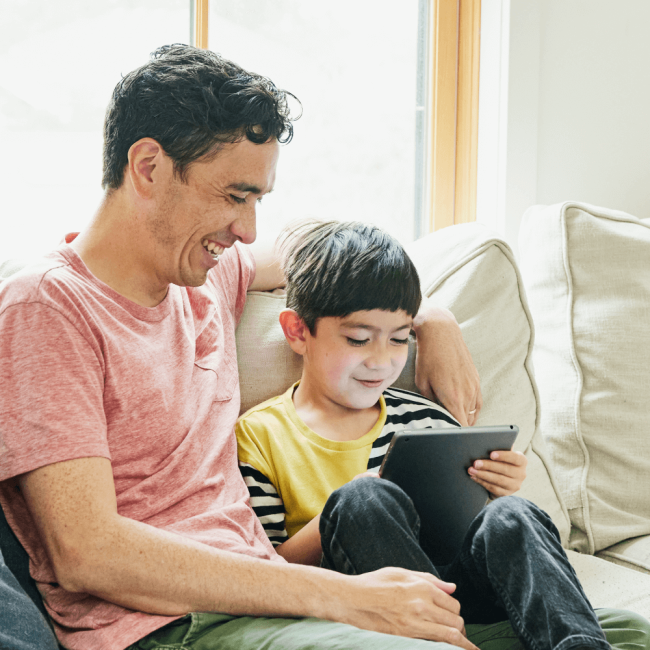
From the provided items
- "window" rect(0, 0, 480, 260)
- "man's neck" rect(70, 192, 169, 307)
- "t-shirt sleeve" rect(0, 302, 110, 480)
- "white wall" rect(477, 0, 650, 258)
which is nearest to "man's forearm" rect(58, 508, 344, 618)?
"t-shirt sleeve" rect(0, 302, 110, 480)

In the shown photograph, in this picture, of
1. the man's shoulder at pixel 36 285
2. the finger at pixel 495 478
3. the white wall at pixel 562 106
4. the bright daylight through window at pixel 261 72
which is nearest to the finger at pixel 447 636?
the finger at pixel 495 478

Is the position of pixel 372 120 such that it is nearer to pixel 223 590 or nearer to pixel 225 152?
pixel 225 152

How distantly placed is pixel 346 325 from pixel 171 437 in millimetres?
323

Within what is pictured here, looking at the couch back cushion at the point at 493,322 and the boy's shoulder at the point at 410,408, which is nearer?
the boy's shoulder at the point at 410,408

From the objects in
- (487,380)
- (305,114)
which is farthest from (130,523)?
(305,114)

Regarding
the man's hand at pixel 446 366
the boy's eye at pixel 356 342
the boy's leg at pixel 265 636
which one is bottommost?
the boy's leg at pixel 265 636

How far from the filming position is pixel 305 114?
6.72 ft

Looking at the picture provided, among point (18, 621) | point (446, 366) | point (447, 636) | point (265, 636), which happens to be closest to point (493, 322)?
point (446, 366)

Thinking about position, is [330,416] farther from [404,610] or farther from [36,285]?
[36,285]

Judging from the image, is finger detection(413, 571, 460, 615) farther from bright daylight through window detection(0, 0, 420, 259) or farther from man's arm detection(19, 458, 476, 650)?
bright daylight through window detection(0, 0, 420, 259)

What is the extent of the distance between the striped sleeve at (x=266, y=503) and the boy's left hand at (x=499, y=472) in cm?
30

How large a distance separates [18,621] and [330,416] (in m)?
0.58

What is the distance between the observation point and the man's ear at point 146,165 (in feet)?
3.12

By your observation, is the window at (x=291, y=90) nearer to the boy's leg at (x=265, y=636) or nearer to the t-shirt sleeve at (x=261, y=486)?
the t-shirt sleeve at (x=261, y=486)
